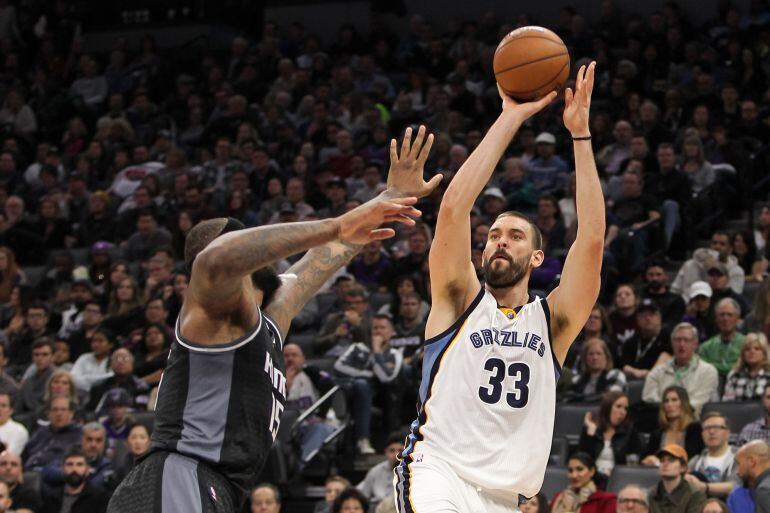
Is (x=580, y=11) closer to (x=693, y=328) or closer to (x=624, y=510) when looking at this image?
(x=693, y=328)

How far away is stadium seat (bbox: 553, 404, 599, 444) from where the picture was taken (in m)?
11.2

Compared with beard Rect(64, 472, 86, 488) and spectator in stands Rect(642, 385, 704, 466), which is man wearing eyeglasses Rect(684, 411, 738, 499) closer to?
spectator in stands Rect(642, 385, 704, 466)

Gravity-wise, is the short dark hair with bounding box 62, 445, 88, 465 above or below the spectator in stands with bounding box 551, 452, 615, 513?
below

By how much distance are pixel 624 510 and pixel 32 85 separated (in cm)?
1567

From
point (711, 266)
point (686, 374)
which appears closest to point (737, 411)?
point (686, 374)

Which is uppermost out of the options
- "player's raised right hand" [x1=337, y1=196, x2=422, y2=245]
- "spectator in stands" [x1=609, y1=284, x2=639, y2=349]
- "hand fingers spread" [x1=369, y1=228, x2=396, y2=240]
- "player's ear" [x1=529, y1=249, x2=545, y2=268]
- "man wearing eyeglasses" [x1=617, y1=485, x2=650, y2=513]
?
"player's raised right hand" [x1=337, y1=196, x2=422, y2=245]

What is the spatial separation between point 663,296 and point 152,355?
538cm

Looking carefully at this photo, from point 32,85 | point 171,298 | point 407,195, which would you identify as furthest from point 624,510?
point 32,85

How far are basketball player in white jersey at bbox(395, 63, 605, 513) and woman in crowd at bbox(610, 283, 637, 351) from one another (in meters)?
6.33

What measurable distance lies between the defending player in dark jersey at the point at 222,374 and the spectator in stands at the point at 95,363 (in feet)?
29.5

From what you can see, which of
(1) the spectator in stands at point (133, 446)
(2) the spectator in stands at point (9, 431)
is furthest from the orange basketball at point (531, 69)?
(2) the spectator in stands at point (9, 431)

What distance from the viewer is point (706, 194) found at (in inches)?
556

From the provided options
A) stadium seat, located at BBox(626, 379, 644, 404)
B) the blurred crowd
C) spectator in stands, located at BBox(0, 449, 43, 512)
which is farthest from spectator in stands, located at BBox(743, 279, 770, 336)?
spectator in stands, located at BBox(0, 449, 43, 512)

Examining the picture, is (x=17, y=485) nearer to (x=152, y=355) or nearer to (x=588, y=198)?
→ (x=152, y=355)
